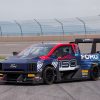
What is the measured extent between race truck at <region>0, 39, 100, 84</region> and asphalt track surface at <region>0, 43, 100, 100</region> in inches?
12.1

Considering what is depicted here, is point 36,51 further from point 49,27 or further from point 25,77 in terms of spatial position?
point 49,27

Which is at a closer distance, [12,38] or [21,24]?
[21,24]

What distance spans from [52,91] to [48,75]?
2.21 metres

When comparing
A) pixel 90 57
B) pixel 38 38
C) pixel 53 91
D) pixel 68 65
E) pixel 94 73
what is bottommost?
pixel 53 91

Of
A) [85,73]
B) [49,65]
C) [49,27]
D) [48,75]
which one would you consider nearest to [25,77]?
[48,75]

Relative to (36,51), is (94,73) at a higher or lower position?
lower

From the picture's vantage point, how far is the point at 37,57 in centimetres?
1669

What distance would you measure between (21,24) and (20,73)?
28523 millimetres

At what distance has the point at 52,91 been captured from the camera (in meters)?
14.4

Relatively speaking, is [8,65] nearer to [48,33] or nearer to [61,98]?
[61,98]

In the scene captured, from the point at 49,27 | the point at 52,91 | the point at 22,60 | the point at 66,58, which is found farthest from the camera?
the point at 49,27

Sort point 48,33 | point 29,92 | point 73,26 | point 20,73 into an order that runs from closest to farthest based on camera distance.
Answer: point 29,92 < point 20,73 < point 73,26 < point 48,33

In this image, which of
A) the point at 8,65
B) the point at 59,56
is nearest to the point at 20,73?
the point at 8,65

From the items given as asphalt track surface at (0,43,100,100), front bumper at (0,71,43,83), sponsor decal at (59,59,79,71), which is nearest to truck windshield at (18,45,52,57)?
sponsor decal at (59,59,79,71)
